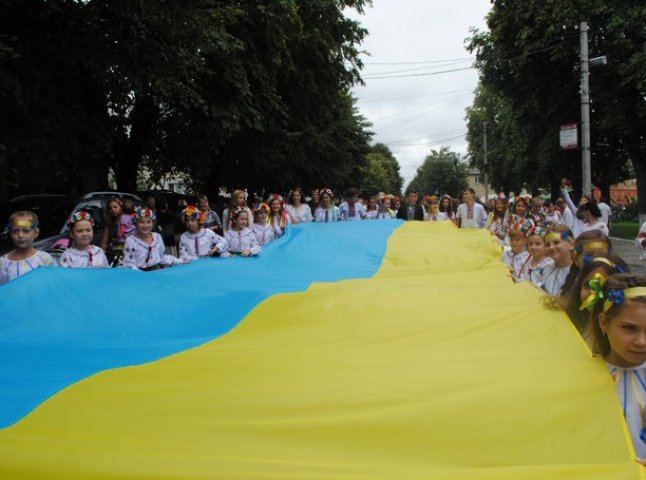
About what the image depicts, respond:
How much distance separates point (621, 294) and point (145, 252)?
4679 mm

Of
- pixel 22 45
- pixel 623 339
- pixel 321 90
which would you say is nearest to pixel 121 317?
pixel 623 339

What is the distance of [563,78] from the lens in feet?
76.3

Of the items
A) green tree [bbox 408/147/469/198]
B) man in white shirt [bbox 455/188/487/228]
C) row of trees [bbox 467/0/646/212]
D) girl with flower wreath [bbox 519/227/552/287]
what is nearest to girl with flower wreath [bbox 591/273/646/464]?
girl with flower wreath [bbox 519/227/552/287]

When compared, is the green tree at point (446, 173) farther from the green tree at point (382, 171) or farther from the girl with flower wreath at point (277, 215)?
Answer: the girl with flower wreath at point (277, 215)

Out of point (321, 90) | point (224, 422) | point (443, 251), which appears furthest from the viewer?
point (321, 90)

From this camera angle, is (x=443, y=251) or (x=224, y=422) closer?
(x=224, y=422)

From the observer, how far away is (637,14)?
1809 centimetres

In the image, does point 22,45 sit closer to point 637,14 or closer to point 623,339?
point 623,339

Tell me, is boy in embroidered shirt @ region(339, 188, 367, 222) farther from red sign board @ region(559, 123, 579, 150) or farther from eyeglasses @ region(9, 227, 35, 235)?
red sign board @ region(559, 123, 579, 150)

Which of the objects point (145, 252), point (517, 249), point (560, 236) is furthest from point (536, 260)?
point (145, 252)

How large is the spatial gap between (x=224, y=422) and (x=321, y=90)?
16627 millimetres

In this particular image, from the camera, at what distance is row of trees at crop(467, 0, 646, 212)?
19.6 meters

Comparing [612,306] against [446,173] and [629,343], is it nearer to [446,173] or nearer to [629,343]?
[629,343]

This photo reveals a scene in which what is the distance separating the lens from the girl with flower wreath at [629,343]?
2240 millimetres
